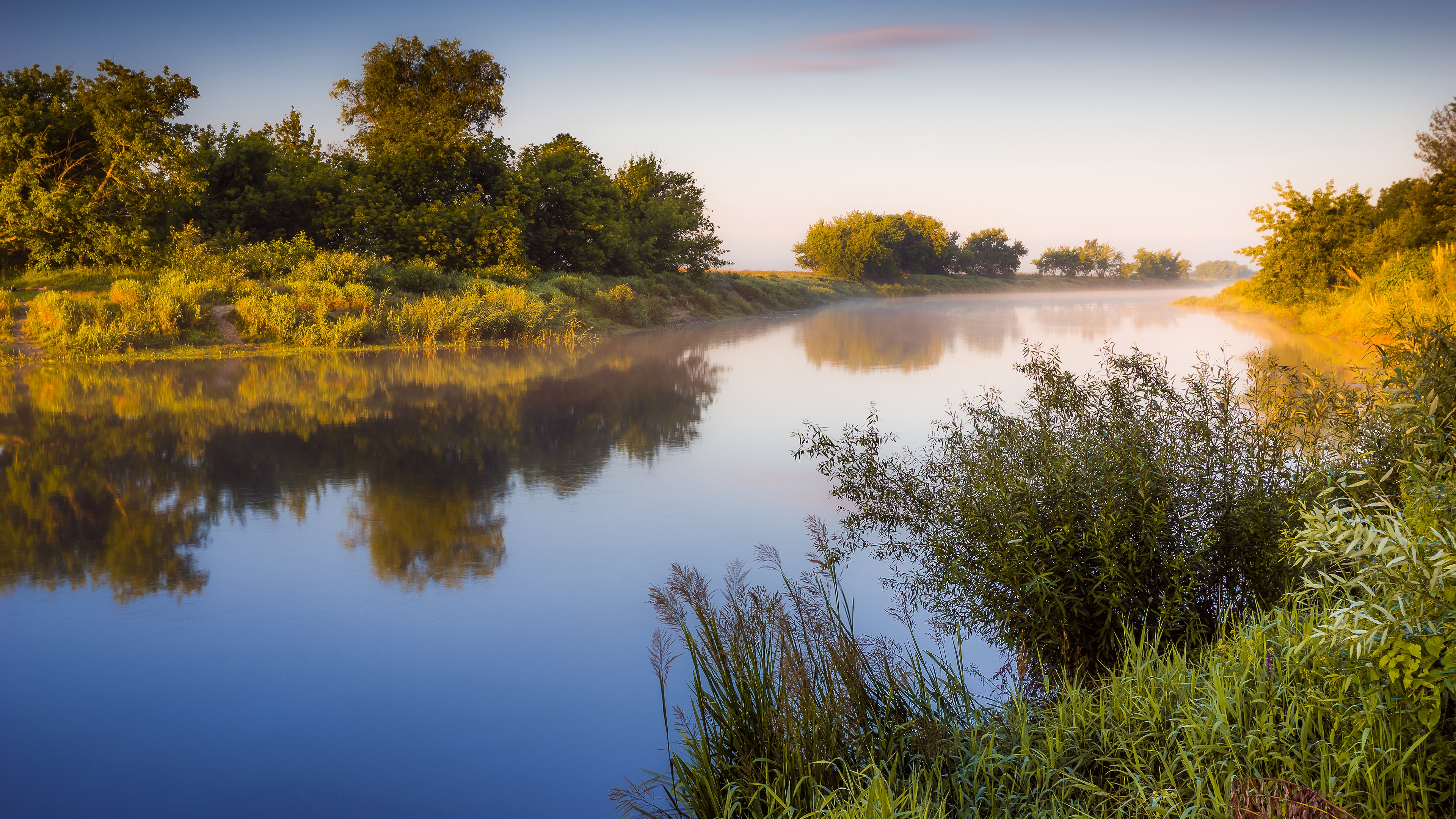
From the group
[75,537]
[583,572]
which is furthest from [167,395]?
[583,572]

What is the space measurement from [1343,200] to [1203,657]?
1208 inches

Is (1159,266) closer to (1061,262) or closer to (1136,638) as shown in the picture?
(1061,262)

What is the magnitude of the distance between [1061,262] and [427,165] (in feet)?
307

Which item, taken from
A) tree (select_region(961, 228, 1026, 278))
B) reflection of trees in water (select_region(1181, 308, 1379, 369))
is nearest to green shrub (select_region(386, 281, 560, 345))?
reflection of trees in water (select_region(1181, 308, 1379, 369))

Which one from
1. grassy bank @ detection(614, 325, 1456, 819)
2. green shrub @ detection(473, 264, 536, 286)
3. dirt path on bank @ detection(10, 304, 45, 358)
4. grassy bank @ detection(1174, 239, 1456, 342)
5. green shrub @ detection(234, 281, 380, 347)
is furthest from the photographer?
green shrub @ detection(473, 264, 536, 286)

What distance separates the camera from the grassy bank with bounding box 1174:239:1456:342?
55.0ft

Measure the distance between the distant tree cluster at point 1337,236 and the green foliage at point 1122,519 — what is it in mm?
25478

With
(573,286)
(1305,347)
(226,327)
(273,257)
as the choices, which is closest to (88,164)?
(273,257)

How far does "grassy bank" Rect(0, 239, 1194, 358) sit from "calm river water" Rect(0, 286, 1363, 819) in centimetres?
384

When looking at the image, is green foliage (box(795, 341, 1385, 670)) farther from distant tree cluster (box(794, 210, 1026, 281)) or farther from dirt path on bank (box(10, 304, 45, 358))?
distant tree cluster (box(794, 210, 1026, 281))

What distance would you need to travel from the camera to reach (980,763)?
344 cm

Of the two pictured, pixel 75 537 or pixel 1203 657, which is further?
pixel 75 537

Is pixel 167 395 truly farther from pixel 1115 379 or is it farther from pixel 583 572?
pixel 1115 379

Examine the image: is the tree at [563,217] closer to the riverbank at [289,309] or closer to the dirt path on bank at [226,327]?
the riverbank at [289,309]
